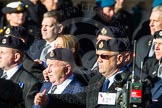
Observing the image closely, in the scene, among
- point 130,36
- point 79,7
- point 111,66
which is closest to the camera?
point 111,66

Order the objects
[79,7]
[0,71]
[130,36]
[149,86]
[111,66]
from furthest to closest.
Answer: [79,7] → [130,36] → [0,71] → [111,66] → [149,86]

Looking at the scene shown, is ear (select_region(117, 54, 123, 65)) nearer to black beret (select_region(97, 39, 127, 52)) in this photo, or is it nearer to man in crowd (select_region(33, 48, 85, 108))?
black beret (select_region(97, 39, 127, 52))

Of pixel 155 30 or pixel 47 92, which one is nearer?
pixel 47 92

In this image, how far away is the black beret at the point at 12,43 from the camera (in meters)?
10.8

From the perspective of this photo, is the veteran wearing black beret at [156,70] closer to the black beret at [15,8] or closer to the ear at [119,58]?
the ear at [119,58]

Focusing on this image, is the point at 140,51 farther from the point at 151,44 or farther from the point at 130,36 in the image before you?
the point at 130,36

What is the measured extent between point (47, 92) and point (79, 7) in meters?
3.72

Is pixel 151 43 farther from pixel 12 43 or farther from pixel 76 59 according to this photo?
pixel 12 43

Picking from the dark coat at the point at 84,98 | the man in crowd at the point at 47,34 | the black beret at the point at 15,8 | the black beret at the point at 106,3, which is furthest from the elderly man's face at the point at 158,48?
the black beret at the point at 15,8

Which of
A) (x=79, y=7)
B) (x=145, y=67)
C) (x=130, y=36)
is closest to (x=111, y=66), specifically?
(x=145, y=67)

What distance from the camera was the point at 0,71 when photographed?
10.9 metres

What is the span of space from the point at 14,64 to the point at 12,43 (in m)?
0.25

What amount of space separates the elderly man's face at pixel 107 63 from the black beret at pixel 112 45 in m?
0.05

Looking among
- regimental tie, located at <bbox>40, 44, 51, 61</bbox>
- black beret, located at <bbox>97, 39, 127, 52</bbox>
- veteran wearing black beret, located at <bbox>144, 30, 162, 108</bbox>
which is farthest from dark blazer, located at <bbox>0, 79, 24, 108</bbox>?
regimental tie, located at <bbox>40, 44, 51, 61</bbox>
